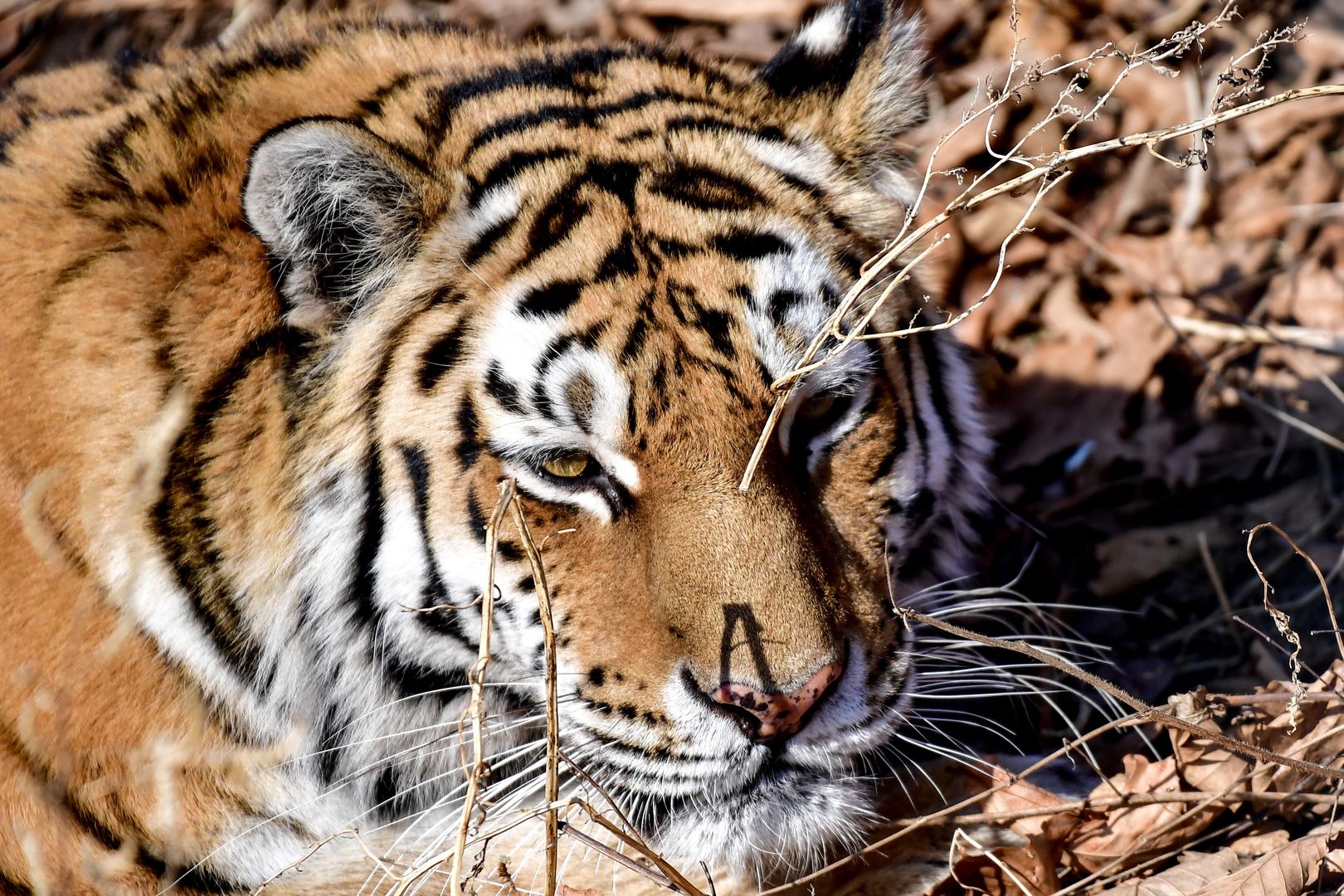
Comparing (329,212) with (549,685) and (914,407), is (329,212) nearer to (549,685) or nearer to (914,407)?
(549,685)

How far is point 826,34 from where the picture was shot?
1.96 meters

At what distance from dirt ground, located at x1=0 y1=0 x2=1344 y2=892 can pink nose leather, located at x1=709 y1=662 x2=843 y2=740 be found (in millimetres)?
1343

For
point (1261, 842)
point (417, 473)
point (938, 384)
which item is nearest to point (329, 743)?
point (417, 473)

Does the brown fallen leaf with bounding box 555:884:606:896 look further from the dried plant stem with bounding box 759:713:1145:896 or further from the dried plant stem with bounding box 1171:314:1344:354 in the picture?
the dried plant stem with bounding box 1171:314:1344:354

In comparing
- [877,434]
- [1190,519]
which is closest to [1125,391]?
[1190,519]

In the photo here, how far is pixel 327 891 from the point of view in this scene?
184cm

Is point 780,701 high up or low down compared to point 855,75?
down

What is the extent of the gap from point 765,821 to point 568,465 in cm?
49

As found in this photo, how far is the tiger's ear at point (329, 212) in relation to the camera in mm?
1530

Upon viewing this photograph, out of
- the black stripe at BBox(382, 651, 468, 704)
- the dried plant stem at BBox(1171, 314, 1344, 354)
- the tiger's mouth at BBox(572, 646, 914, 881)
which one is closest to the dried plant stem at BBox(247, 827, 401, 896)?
the black stripe at BBox(382, 651, 468, 704)

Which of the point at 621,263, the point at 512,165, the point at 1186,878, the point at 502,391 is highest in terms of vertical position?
the point at 512,165

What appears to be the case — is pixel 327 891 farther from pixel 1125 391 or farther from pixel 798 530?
pixel 1125 391

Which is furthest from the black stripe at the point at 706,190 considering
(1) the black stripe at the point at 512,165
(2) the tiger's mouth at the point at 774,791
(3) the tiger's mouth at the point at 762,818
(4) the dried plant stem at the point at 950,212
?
(3) the tiger's mouth at the point at 762,818

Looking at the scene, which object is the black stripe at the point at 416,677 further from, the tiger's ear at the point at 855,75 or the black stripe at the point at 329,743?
the tiger's ear at the point at 855,75
